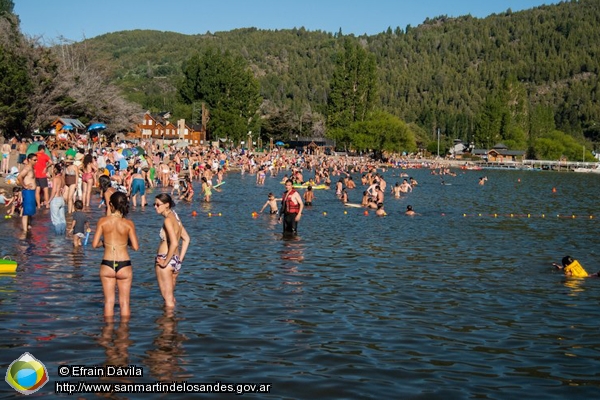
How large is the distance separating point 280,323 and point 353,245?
32.9 ft

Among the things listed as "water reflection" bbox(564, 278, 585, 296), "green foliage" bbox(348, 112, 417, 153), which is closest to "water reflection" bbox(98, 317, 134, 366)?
"water reflection" bbox(564, 278, 585, 296)

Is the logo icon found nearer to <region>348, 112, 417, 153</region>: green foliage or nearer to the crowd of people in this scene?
the crowd of people

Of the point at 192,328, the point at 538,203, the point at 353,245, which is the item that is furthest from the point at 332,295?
the point at 538,203

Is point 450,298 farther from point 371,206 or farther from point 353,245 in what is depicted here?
point 371,206

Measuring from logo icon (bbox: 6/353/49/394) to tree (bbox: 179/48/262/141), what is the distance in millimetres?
98466

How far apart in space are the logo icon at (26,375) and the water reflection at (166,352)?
1236 mm

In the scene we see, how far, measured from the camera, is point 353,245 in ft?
69.2

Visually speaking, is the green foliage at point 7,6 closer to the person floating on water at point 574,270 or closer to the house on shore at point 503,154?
the house on shore at point 503,154

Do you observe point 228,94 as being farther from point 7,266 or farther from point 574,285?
point 574,285

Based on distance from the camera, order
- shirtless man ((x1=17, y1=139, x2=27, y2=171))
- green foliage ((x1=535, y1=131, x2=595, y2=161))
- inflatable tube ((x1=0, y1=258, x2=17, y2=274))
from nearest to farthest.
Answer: inflatable tube ((x1=0, y1=258, x2=17, y2=274)), shirtless man ((x1=17, y1=139, x2=27, y2=171)), green foliage ((x1=535, y1=131, x2=595, y2=161))

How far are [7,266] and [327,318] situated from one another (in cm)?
658

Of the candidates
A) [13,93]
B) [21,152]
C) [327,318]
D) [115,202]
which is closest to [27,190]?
[115,202]

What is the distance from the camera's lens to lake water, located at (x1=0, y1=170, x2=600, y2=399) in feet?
28.9

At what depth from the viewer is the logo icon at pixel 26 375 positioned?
7902mm
